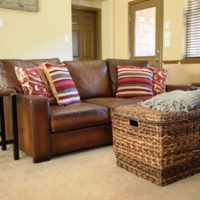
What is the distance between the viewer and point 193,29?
14.1ft

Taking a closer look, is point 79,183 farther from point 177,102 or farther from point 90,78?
point 90,78

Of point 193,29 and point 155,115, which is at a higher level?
point 193,29

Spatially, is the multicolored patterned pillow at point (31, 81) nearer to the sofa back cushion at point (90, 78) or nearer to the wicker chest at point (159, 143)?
the sofa back cushion at point (90, 78)

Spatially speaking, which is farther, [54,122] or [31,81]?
[31,81]

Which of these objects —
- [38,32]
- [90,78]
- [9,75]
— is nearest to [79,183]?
[9,75]

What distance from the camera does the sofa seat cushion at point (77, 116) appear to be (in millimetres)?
2354

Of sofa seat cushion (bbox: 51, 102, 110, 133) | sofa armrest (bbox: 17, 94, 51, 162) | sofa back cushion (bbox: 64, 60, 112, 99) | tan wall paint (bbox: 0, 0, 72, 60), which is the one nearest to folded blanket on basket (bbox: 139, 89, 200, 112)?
sofa seat cushion (bbox: 51, 102, 110, 133)

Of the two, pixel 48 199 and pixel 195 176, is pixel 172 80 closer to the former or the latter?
pixel 195 176

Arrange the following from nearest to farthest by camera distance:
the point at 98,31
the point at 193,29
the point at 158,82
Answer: the point at 158,82
the point at 193,29
the point at 98,31

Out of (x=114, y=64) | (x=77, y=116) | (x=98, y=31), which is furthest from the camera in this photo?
(x=98, y=31)

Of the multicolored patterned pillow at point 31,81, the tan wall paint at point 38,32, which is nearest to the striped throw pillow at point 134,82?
the multicolored patterned pillow at point 31,81

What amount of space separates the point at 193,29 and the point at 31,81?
2.89 meters

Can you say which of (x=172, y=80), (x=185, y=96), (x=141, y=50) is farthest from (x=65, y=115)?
(x=141, y=50)

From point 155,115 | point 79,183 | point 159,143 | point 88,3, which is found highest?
point 88,3
